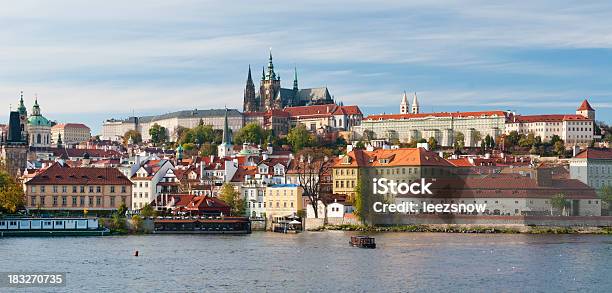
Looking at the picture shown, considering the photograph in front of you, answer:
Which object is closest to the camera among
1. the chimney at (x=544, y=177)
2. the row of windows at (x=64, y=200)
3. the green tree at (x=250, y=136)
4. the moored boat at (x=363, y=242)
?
the moored boat at (x=363, y=242)

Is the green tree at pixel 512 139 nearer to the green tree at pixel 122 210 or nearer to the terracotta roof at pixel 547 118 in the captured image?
the terracotta roof at pixel 547 118

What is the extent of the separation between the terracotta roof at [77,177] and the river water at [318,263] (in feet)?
41.0

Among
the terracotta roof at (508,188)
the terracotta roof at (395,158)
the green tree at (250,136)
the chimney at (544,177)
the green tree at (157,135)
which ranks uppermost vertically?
the green tree at (157,135)

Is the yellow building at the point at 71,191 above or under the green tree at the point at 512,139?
under

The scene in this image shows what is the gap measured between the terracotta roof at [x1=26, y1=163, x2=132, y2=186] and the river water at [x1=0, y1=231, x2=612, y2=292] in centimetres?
1250

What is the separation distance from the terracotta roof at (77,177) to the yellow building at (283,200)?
30.7 feet

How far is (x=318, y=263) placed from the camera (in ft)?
158

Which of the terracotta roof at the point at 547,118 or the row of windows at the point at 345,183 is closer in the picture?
the row of windows at the point at 345,183

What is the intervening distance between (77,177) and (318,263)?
32.4 m

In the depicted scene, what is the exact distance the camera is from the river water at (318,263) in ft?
134

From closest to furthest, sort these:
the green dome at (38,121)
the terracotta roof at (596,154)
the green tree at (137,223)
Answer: the green tree at (137,223) → the terracotta roof at (596,154) → the green dome at (38,121)

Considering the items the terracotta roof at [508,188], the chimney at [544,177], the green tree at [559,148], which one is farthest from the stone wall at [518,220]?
the green tree at [559,148]

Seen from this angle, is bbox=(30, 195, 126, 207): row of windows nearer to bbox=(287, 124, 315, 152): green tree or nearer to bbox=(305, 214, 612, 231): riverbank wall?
bbox=(305, 214, 612, 231): riverbank wall

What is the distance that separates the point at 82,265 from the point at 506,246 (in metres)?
21.1
